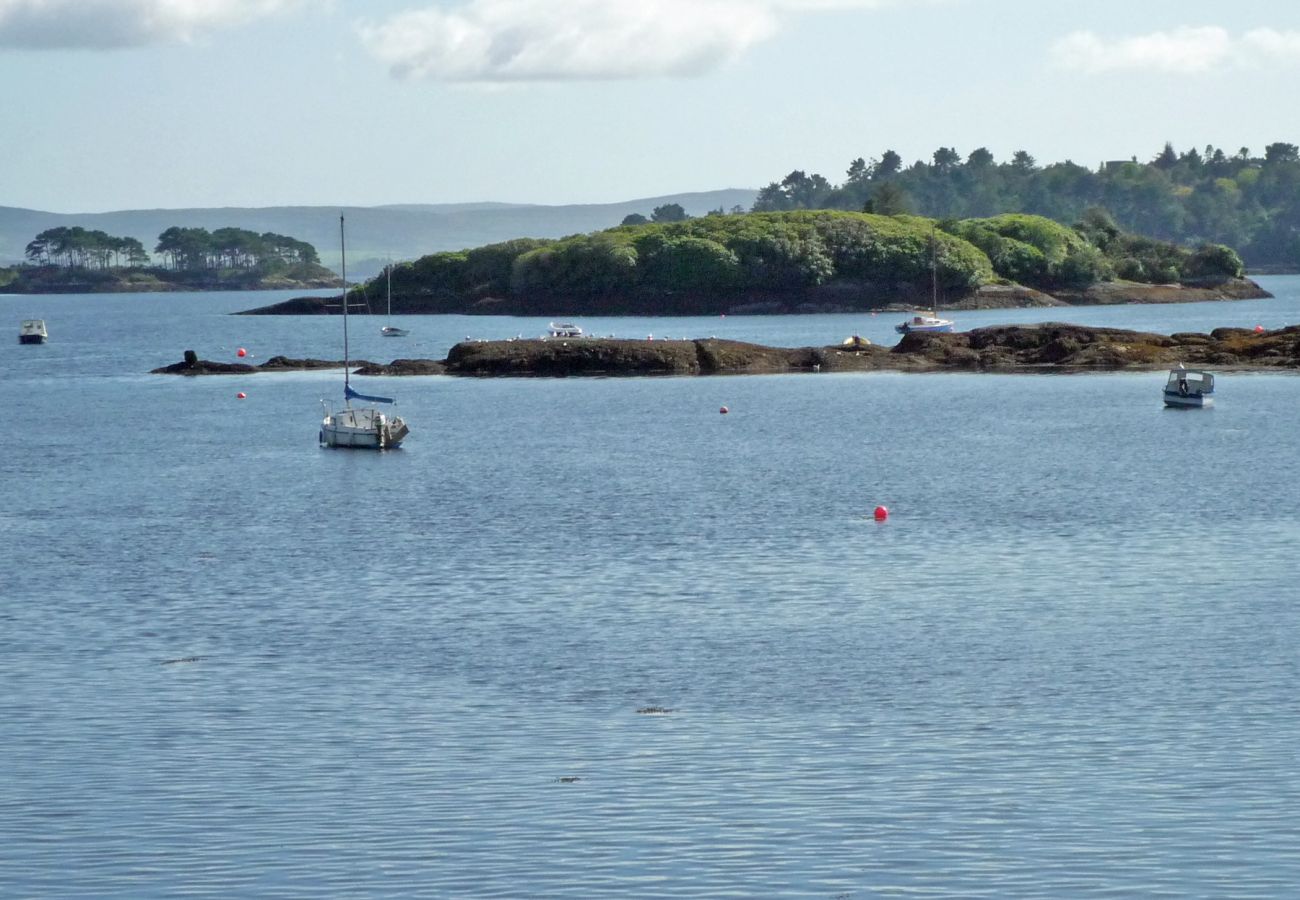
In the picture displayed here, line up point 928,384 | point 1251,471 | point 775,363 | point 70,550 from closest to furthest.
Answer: point 70,550 < point 1251,471 < point 928,384 < point 775,363

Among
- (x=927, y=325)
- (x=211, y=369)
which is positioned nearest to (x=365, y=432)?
(x=211, y=369)

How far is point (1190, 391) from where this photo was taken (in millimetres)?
112188

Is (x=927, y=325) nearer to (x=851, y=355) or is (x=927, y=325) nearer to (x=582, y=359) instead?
(x=851, y=355)

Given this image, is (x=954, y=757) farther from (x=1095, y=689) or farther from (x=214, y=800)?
(x=214, y=800)

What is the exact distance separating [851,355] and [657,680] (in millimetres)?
111343

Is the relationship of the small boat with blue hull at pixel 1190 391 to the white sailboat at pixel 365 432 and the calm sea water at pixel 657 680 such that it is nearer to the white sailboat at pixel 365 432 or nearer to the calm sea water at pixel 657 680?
the calm sea water at pixel 657 680

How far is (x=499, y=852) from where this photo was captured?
1090 inches

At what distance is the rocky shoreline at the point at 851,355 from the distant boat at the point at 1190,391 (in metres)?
28.1

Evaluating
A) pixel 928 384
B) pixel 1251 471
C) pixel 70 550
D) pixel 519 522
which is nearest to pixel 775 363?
pixel 928 384

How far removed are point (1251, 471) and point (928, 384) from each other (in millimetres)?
57474

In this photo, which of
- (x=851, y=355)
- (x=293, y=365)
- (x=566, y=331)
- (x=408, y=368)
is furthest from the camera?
(x=566, y=331)

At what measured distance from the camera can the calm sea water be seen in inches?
1086

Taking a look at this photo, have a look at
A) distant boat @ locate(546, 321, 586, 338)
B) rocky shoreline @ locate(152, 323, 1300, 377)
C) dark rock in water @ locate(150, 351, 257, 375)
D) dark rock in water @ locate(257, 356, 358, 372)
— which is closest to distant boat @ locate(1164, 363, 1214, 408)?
rocky shoreline @ locate(152, 323, 1300, 377)

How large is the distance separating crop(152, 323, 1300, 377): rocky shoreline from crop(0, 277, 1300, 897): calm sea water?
57.5 m
